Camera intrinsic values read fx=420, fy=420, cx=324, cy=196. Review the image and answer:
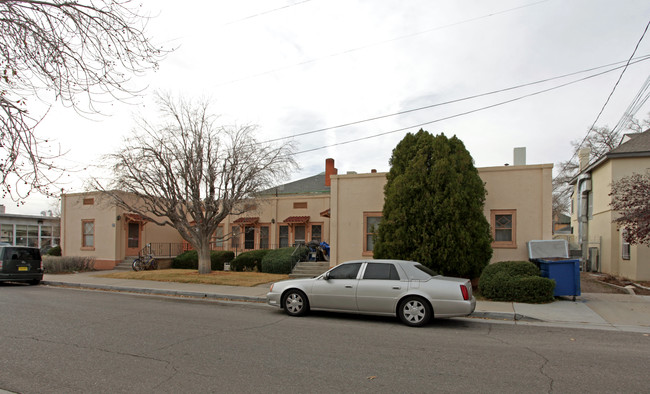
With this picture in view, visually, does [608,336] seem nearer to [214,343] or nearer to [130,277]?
[214,343]

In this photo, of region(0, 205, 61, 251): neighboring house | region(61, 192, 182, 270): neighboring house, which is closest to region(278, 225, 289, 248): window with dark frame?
region(61, 192, 182, 270): neighboring house

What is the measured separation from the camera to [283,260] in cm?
1872

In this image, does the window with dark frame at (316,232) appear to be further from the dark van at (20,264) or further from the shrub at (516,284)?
the dark van at (20,264)

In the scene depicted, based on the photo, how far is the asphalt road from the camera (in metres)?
4.94

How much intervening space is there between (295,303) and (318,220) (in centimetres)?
1378

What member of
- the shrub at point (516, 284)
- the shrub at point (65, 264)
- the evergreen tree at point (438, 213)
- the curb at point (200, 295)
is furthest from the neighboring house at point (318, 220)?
the curb at point (200, 295)

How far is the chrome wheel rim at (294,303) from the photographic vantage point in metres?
9.61

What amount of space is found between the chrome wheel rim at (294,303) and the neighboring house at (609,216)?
558 inches

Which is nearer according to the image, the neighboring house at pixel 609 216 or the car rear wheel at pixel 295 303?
the car rear wheel at pixel 295 303

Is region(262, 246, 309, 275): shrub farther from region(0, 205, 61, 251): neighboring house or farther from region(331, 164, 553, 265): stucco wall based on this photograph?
region(0, 205, 61, 251): neighboring house

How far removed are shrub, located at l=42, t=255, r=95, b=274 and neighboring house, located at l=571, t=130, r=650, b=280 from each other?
979 inches

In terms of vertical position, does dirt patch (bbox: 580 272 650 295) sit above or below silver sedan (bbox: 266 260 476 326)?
below

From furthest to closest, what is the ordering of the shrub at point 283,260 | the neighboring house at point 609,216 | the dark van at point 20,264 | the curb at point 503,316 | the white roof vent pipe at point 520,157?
the shrub at point 283,260
the neighboring house at point 609,216
the dark van at point 20,264
the white roof vent pipe at point 520,157
the curb at point 503,316

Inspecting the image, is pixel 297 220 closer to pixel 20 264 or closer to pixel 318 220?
pixel 318 220
